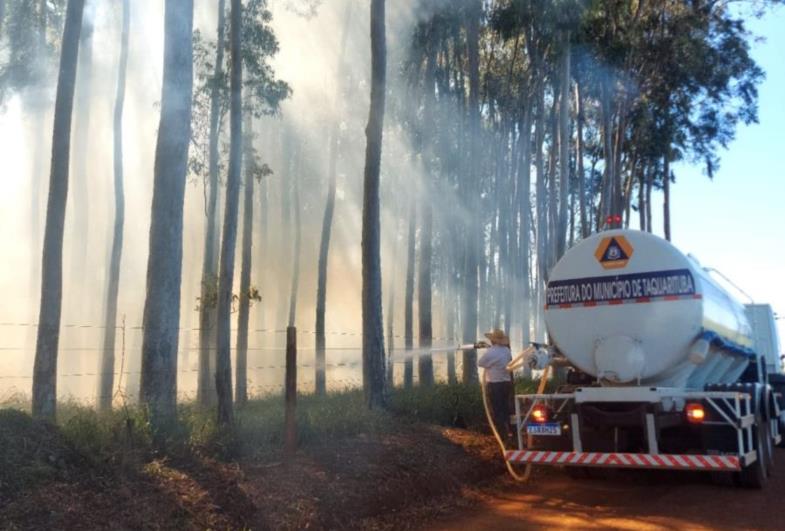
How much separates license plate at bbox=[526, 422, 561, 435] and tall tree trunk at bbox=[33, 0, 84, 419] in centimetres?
592

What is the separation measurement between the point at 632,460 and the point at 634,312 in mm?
1812

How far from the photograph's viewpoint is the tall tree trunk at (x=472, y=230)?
65.1 feet

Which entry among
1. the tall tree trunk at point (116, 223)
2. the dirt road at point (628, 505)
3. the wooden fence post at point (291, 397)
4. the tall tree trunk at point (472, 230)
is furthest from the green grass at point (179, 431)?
the tall tree trunk at point (116, 223)

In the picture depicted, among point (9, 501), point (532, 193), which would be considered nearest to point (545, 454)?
point (9, 501)

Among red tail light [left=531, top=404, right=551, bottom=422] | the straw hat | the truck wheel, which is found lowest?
the truck wheel

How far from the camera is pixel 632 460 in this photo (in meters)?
9.23

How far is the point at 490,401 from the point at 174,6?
7343 mm

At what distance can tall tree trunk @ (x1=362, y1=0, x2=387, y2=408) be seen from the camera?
13.0 m

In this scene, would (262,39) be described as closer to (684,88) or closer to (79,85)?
(79,85)

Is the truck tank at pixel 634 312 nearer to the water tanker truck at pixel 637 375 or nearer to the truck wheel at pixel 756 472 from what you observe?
the water tanker truck at pixel 637 375

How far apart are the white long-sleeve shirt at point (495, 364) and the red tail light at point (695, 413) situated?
3249 millimetres

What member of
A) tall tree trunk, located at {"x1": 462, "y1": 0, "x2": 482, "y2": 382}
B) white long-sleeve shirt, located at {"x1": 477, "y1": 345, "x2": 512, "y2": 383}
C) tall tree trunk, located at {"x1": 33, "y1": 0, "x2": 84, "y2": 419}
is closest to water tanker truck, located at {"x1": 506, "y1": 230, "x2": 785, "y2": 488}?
white long-sleeve shirt, located at {"x1": 477, "y1": 345, "x2": 512, "y2": 383}

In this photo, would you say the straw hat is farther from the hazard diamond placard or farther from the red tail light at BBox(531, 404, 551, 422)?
the hazard diamond placard

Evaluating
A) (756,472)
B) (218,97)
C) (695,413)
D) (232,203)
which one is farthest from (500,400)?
(218,97)
